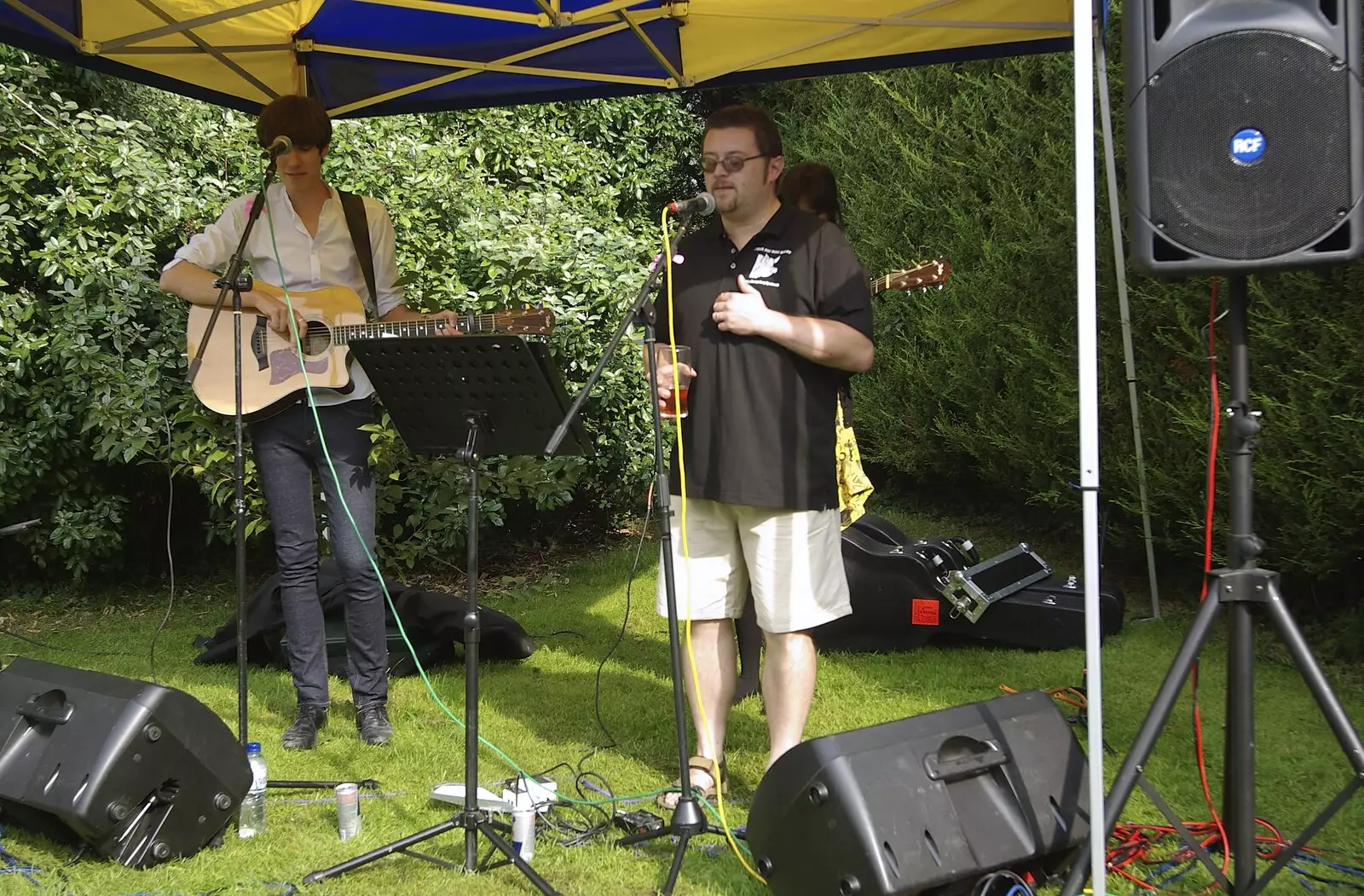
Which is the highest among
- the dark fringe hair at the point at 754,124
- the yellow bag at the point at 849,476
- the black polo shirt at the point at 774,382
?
the dark fringe hair at the point at 754,124

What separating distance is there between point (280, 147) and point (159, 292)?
286cm

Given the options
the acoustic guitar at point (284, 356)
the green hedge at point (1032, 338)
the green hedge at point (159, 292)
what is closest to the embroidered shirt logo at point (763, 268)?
the acoustic guitar at point (284, 356)

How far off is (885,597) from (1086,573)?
2809 mm

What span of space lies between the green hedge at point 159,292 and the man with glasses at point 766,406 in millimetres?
2909

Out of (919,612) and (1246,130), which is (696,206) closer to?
(1246,130)

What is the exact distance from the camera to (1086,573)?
229cm

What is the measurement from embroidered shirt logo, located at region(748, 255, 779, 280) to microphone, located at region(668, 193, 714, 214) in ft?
1.45

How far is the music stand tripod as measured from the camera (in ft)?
7.57

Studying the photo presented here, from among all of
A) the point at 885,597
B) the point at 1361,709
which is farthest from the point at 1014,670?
the point at 1361,709

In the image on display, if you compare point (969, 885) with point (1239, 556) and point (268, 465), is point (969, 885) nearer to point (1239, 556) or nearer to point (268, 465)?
point (1239, 556)

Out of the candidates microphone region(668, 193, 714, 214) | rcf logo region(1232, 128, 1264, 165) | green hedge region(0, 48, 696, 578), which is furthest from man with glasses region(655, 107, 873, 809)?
green hedge region(0, 48, 696, 578)

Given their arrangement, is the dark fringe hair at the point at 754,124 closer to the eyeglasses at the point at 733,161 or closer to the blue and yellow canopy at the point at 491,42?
the eyeglasses at the point at 733,161

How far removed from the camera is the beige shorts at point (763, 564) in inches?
128

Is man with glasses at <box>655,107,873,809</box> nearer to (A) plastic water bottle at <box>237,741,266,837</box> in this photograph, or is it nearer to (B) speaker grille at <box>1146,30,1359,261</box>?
(B) speaker grille at <box>1146,30,1359,261</box>
